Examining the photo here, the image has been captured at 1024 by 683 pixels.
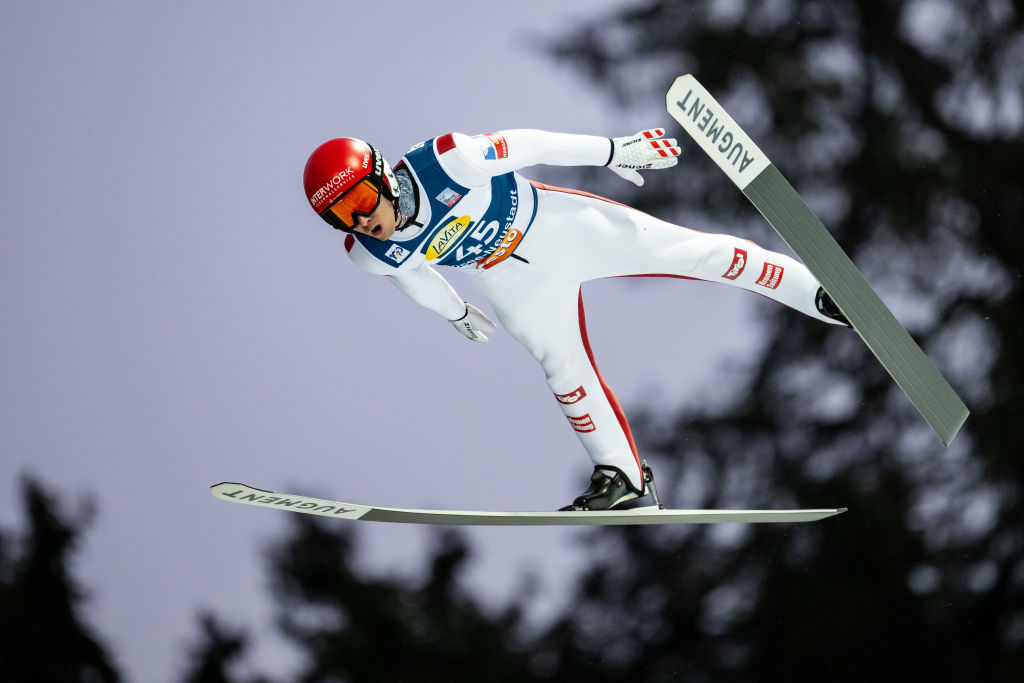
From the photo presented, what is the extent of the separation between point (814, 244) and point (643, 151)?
62 cm

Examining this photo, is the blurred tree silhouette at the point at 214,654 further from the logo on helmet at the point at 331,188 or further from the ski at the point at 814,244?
the ski at the point at 814,244

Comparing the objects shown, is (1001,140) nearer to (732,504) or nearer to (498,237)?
(732,504)

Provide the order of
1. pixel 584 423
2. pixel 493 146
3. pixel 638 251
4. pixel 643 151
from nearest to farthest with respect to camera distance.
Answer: pixel 493 146
pixel 643 151
pixel 638 251
pixel 584 423

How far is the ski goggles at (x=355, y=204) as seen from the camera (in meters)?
2.64

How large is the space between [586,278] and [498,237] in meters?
0.35

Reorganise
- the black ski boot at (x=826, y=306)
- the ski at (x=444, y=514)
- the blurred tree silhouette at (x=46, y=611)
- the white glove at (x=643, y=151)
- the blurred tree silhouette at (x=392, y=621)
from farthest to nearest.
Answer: the blurred tree silhouette at (x=392, y=621) → the blurred tree silhouette at (x=46, y=611) → the black ski boot at (x=826, y=306) → the ski at (x=444, y=514) → the white glove at (x=643, y=151)

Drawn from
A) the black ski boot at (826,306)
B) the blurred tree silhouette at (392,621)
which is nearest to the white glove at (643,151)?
the black ski boot at (826,306)

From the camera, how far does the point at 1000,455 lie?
16.9 feet

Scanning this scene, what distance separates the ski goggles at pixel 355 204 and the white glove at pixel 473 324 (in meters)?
0.60

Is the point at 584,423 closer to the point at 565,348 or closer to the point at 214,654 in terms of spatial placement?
the point at 565,348

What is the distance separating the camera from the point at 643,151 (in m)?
2.96

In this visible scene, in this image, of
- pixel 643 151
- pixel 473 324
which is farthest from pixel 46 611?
pixel 643 151

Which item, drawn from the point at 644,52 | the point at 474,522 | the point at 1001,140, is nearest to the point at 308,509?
the point at 474,522

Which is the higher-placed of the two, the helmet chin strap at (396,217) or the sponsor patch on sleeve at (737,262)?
the helmet chin strap at (396,217)
